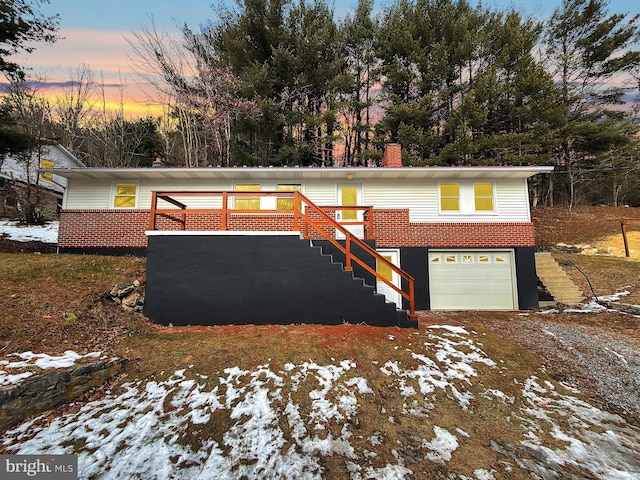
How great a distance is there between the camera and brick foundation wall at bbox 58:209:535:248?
10297 millimetres

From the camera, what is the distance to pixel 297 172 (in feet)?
32.8

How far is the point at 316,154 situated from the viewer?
20125 millimetres

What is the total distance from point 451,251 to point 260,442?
926 cm

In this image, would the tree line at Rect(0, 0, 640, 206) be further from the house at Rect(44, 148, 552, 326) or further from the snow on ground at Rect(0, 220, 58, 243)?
the house at Rect(44, 148, 552, 326)

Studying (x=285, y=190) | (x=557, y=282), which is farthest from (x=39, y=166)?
(x=557, y=282)

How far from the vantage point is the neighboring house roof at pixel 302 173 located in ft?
31.8

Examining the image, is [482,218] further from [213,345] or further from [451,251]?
[213,345]

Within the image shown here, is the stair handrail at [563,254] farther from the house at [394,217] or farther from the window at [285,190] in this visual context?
the window at [285,190]

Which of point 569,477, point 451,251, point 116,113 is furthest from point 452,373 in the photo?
point 116,113

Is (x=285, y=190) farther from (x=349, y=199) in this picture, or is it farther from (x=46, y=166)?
(x=46, y=166)

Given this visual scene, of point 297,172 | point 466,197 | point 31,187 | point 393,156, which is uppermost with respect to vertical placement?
point 31,187

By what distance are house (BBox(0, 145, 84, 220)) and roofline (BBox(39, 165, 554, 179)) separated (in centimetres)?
852

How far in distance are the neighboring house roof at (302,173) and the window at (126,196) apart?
368 mm

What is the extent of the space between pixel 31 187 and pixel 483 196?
2346 cm
